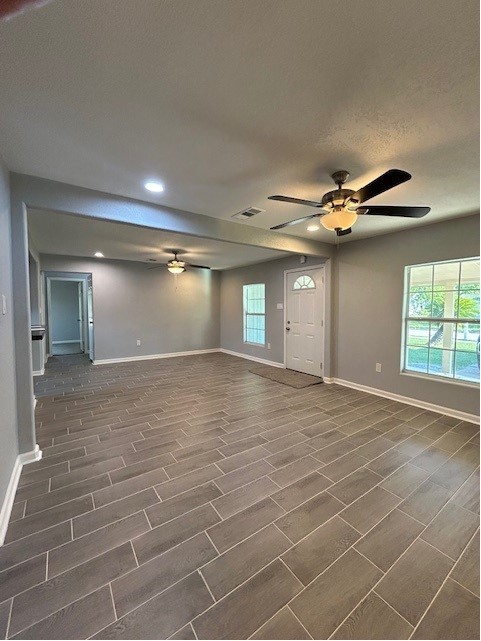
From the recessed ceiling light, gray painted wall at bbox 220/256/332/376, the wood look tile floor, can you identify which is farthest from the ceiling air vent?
the wood look tile floor

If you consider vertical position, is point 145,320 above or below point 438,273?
below

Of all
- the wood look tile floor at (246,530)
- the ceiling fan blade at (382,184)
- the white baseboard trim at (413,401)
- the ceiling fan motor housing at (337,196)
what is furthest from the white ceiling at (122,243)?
the white baseboard trim at (413,401)

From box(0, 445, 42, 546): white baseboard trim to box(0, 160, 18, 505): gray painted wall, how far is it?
68 millimetres

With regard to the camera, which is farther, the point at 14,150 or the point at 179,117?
the point at 14,150

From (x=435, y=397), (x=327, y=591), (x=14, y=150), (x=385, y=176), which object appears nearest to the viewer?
(x=327, y=591)

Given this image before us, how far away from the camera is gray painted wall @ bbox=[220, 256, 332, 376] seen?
5.73 meters

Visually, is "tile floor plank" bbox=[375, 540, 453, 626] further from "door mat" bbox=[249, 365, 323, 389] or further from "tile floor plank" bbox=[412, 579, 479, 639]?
"door mat" bbox=[249, 365, 323, 389]

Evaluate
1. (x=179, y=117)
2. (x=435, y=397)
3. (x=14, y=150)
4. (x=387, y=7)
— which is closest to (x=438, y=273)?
(x=435, y=397)

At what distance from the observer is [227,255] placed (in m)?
5.49

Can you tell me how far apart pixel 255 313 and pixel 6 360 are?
5.16 meters

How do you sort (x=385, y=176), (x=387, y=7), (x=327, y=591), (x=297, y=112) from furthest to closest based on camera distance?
(x=385, y=176) → (x=297, y=112) → (x=327, y=591) → (x=387, y=7)

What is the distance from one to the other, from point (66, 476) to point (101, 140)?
99.4 inches

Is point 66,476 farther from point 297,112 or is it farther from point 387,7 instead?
point 387,7

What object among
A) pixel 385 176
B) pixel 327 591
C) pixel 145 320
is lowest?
pixel 327 591
